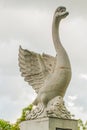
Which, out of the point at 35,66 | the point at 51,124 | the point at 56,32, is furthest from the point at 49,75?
the point at 51,124

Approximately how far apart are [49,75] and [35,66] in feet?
3.00

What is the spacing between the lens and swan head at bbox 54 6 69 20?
14.4 meters

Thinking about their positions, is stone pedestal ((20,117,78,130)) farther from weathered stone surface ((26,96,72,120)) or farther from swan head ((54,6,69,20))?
swan head ((54,6,69,20))

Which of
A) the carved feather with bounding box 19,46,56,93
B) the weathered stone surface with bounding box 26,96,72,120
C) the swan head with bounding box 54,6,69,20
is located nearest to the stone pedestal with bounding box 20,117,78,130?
the weathered stone surface with bounding box 26,96,72,120

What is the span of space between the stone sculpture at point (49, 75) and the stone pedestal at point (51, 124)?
21cm

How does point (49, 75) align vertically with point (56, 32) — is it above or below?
below

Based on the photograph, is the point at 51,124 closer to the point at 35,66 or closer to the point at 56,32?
the point at 35,66

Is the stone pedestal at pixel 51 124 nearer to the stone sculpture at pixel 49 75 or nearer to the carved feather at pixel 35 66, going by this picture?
the stone sculpture at pixel 49 75

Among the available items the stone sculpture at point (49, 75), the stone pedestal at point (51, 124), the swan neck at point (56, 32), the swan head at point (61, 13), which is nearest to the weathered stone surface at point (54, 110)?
the stone sculpture at point (49, 75)

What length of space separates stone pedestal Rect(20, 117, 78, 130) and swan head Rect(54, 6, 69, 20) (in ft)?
13.1

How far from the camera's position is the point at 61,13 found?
14.4 m

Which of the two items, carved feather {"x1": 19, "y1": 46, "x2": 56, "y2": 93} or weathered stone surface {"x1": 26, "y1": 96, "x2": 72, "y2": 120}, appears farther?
carved feather {"x1": 19, "y1": 46, "x2": 56, "y2": 93}

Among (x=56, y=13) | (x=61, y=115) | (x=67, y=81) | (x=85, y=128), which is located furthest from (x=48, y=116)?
(x=85, y=128)

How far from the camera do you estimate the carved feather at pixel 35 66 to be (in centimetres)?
1477
